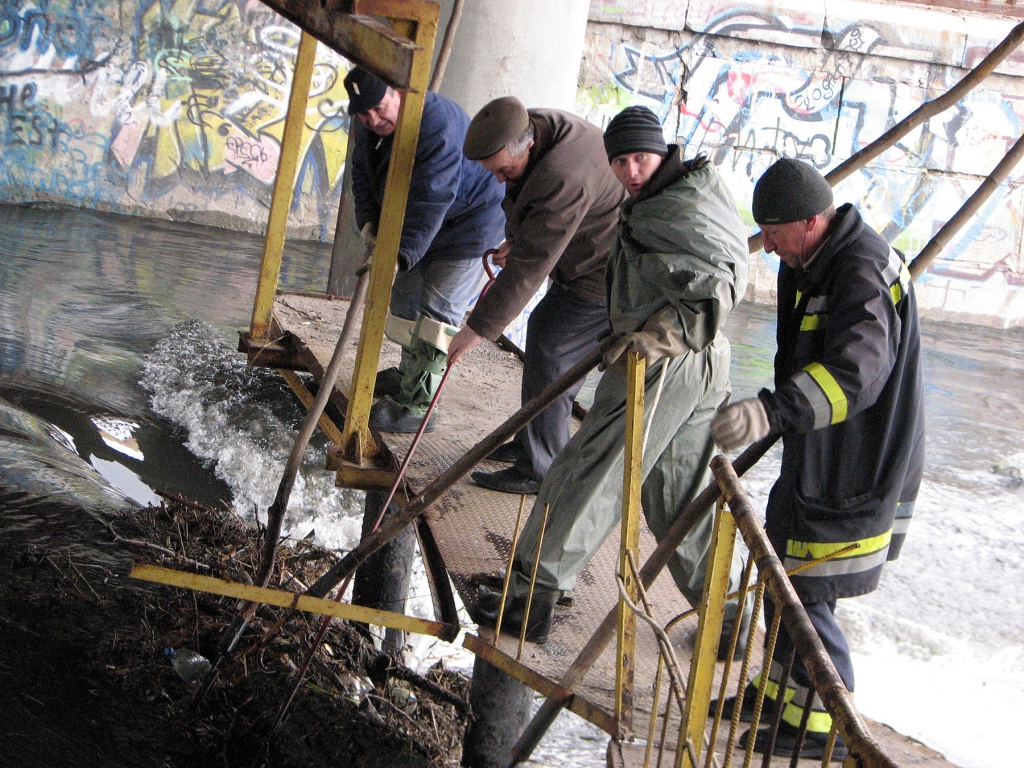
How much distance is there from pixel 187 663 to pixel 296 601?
0.77 m

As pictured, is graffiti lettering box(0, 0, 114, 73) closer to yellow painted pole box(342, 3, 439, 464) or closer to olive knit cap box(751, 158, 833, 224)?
yellow painted pole box(342, 3, 439, 464)

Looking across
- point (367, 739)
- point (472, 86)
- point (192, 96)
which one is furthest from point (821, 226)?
point (192, 96)

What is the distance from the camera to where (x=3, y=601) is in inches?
135

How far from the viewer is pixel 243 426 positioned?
6.80 m

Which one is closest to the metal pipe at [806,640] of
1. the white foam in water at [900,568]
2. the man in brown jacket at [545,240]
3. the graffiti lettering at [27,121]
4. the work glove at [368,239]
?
the man in brown jacket at [545,240]

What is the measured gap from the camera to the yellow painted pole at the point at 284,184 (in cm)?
459

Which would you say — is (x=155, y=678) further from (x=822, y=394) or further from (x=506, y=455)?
(x=822, y=394)

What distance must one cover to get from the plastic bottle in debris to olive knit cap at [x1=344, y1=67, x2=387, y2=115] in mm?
2257

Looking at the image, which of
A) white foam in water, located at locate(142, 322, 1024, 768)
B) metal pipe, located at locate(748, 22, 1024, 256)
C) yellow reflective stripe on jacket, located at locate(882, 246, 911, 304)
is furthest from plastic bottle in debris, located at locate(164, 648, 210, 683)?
yellow reflective stripe on jacket, located at locate(882, 246, 911, 304)

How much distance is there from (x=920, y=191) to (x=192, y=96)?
36.5 feet

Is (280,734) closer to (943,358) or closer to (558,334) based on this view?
(558,334)

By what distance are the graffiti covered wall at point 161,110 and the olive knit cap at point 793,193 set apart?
38.5 ft

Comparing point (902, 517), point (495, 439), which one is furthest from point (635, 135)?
point (902, 517)

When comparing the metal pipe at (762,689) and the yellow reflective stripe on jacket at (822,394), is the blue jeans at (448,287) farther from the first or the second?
the metal pipe at (762,689)
